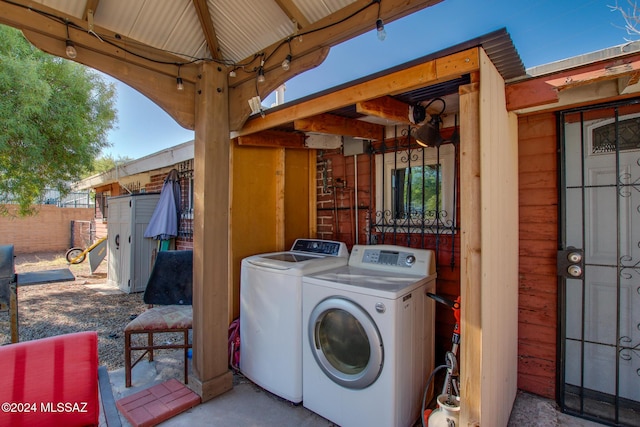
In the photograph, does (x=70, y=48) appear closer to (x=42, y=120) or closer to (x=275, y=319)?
(x=275, y=319)

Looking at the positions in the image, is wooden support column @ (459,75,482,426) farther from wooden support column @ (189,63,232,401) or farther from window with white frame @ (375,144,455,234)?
wooden support column @ (189,63,232,401)

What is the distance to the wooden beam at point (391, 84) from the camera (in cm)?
156

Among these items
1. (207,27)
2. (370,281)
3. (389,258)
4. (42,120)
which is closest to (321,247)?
(389,258)

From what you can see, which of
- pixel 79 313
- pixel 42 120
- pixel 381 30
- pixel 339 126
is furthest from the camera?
pixel 42 120

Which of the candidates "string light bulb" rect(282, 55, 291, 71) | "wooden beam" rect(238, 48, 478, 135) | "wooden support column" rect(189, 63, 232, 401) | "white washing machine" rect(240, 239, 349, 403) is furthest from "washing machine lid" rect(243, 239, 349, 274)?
"string light bulb" rect(282, 55, 291, 71)

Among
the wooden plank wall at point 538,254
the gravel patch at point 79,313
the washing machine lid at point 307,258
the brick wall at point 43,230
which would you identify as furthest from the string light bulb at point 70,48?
the brick wall at point 43,230

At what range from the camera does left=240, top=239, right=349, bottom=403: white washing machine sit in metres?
2.33

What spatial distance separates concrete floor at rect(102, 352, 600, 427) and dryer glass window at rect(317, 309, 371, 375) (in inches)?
17.3

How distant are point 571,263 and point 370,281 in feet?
4.48

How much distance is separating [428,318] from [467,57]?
5.43 ft

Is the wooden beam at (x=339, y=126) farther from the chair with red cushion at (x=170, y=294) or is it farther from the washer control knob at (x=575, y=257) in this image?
the chair with red cushion at (x=170, y=294)

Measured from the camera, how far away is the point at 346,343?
2113 millimetres

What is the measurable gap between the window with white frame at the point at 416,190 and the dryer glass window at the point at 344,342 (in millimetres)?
1146

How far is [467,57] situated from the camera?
5.02 ft
